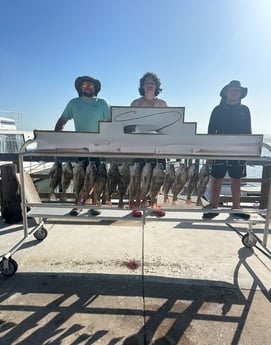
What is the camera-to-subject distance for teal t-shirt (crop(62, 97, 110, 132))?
375 centimetres

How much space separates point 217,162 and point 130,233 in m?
1.68

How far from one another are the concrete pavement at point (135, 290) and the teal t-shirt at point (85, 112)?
1655mm

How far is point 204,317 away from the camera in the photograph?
7.54ft

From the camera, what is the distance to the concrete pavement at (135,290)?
6.89ft

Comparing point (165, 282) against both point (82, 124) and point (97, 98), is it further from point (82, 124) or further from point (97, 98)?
point (97, 98)

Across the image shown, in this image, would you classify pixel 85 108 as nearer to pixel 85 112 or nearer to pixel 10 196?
pixel 85 112

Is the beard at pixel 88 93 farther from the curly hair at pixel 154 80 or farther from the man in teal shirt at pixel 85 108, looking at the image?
the curly hair at pixel 154 80

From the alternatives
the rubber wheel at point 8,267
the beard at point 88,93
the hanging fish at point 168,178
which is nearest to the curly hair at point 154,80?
the beard at point 88,93

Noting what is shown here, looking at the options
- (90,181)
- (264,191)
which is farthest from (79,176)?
(264,191)

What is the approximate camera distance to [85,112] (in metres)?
3.75

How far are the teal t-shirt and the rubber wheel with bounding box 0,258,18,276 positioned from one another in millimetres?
1968

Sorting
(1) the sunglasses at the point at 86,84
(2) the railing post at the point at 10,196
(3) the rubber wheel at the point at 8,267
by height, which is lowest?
(3) the rubber wheel at the point at 8,267

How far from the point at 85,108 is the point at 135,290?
8.13 feet

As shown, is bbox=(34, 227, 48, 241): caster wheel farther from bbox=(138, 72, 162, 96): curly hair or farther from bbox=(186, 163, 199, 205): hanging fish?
bbox=(138, 72, 162, 96): curly hair
